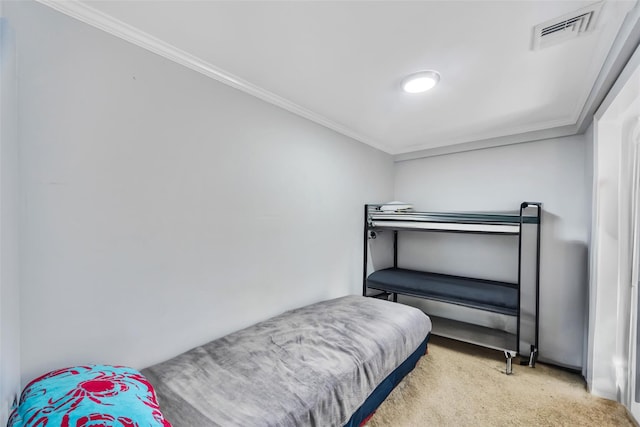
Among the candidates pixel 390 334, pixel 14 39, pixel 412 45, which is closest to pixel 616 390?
pixel 390 334

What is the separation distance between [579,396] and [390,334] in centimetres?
150

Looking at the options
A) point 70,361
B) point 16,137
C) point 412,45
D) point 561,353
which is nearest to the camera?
point 16,137

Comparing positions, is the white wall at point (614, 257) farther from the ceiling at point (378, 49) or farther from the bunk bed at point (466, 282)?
the bunk bed at point (466, 282)

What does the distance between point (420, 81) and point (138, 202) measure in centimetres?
183

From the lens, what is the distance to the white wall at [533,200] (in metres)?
2.35

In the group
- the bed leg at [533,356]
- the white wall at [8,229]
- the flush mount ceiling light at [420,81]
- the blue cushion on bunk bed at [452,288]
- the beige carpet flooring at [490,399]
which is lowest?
the beige carpet flooring at [490,399]

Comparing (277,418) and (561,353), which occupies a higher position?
(277,418)

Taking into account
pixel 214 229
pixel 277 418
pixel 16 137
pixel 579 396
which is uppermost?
pixel 16 137

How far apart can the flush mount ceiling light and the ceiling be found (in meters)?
0.05

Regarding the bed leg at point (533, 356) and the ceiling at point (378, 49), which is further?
the bed leg at point (533, 356)

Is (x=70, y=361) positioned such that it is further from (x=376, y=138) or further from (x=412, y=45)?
(x=376, y=138)

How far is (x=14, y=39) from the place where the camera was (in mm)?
1026

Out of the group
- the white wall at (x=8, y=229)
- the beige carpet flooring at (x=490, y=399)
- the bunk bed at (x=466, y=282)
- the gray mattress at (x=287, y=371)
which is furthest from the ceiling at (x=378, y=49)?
the beige carpet flooring at (x=490, y=399)

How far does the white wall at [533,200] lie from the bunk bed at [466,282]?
154 millimetres
